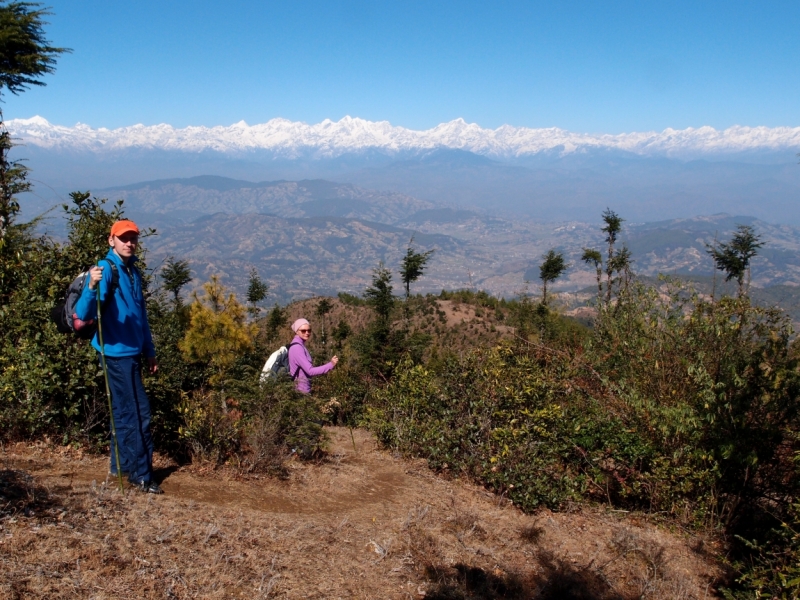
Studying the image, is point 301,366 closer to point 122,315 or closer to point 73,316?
point 122,315

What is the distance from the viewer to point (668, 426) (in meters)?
5.32

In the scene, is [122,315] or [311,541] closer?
[311,541]

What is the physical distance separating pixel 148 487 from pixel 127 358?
3.45 ft

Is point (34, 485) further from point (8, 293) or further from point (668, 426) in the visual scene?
point (668, 426)

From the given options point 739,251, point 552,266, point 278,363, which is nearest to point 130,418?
point 278,363

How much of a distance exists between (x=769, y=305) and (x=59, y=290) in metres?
6.98

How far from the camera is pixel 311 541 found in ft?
12.3

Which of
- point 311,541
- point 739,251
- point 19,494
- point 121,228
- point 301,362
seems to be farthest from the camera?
point 739,251

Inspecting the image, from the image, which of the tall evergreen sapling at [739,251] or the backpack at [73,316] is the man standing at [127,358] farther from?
the tall evergreen sapling at [739,251]

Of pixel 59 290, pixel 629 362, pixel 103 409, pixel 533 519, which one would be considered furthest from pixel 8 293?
pixel 629 362

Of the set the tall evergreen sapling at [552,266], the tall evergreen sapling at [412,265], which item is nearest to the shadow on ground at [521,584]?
the tall evergreen sapling at [412,265]

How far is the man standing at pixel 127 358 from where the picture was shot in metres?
4.04

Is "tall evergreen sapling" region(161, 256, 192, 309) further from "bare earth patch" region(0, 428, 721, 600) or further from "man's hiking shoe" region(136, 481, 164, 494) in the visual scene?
"man's hiking shoe" region(136, 481, 164, 494)

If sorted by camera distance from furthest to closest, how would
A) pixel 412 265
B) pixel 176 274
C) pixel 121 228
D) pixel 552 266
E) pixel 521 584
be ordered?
pixel 552 266 → pixel 412 265 → pixel 176 274 → pixel 121 228 → pixel 521 584
